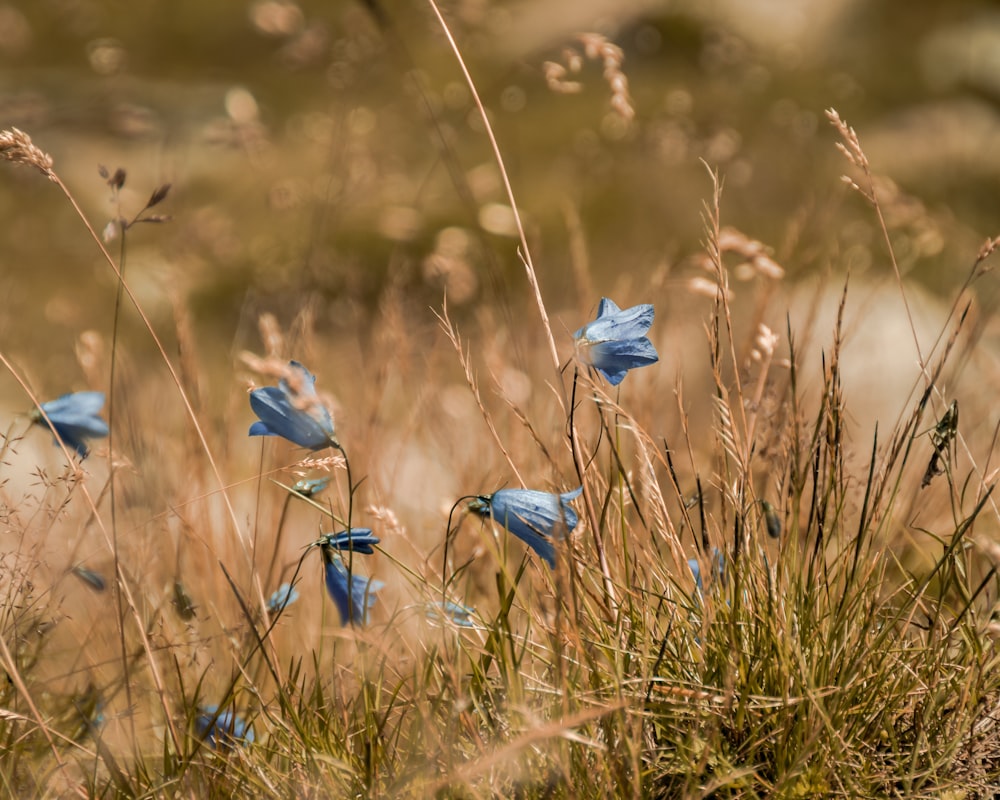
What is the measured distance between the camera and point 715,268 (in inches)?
50.8

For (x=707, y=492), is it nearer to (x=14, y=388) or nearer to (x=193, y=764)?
(x=193, y=764)

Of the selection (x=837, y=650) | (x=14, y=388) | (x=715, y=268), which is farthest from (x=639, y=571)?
(x=14, y=388)

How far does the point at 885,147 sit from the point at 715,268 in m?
5.30

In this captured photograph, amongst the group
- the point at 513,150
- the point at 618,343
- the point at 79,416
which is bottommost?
the point at 513,150

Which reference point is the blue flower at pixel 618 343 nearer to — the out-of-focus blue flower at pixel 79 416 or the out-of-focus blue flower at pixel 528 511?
the out-of-focus blue flower at pixel 528 511

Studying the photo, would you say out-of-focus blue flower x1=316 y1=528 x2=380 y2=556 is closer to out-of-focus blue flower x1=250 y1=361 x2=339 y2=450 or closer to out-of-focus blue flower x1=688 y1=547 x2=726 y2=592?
out-of-focus blue flower x1=250 y1=361 x2=339 y2=450

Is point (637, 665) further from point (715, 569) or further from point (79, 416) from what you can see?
point (79, 416)

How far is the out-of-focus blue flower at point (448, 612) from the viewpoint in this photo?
1.24 m

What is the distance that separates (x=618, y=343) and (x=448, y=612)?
44 centimetres

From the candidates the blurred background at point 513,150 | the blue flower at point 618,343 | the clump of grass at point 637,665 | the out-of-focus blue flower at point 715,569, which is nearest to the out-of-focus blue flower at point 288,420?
the clump of grass at point 637,665

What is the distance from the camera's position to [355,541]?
A: 4.28 feet

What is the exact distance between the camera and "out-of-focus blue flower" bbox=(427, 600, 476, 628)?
1.24m

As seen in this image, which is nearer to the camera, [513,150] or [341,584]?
[341,584]

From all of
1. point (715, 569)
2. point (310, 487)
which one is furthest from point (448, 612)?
point (715, 569)
